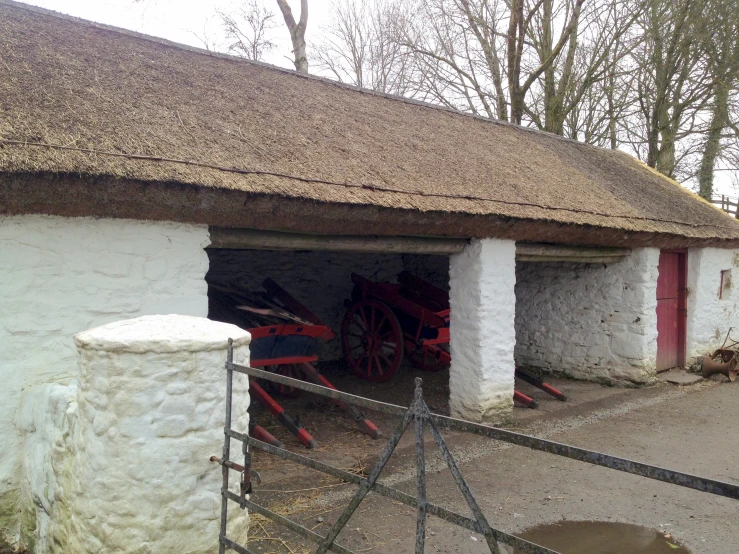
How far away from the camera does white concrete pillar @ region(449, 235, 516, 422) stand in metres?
5.66

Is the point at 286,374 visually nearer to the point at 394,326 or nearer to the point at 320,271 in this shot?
the point at 394,326

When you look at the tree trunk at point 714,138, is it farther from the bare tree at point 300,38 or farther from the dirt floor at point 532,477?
the bare tree at point 300,38

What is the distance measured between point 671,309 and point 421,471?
292 inches

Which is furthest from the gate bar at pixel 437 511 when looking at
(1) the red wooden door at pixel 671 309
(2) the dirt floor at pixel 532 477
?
(1) the red wooden door at pixel 671 309

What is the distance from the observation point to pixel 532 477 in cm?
443

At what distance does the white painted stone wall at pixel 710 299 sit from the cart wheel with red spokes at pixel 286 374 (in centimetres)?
537

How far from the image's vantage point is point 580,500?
13.1 ft

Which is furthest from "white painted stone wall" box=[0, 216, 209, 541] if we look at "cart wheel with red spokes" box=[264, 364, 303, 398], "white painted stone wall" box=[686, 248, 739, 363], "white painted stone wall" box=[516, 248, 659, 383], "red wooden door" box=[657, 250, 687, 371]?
"white painted stone wall" box=[686, 248, 739, 363]

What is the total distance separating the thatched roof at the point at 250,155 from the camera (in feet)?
11.5

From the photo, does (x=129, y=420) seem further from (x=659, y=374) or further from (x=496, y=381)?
(x=659, y=374)

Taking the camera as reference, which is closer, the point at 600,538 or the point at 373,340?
the point at 600,538

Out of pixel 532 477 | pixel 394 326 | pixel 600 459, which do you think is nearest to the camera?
pixel 600 459

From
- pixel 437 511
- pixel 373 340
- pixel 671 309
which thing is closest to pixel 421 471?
pixel 437 511

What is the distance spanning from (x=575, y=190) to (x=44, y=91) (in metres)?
5.23
